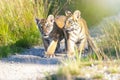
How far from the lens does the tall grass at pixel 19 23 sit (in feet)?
44.1

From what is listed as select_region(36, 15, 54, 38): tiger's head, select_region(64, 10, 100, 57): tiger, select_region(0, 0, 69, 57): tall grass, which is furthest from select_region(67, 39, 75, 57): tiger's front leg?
select_region(0, 0, 69, 57): tall grass

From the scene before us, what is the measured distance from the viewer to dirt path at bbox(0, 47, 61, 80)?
9969 mm

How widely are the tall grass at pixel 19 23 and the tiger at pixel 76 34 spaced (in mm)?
1566

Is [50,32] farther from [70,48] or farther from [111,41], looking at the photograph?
[111,41]

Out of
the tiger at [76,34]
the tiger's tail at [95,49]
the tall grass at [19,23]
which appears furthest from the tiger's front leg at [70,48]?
the tall grass at [19,23]

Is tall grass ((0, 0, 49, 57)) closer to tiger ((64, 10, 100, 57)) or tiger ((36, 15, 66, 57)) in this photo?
tiger ((36, 15, 66, 57))

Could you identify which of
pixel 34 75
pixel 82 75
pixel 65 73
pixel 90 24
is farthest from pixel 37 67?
pixel 90 24

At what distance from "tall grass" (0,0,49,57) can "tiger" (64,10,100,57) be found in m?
1.57

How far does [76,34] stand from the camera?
12242mm

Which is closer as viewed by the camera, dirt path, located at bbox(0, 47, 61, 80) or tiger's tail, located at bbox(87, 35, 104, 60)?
dirt path, located at bbox(0, 47, 61, 80)

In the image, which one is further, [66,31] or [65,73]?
[66,31]

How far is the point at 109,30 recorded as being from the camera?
13125 millimetres

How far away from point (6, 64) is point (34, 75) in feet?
5.64

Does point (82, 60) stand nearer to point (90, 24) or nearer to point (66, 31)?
point (66, 31)
